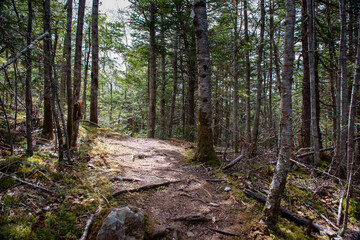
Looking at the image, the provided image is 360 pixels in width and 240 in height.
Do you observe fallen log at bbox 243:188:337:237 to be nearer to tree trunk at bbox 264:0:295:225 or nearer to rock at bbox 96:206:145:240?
tree trunk at bbox 264:0:295:225

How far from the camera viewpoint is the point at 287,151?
122 inches

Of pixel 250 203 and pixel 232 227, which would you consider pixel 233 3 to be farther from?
pixel 232 227

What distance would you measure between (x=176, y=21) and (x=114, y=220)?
10.5 meters

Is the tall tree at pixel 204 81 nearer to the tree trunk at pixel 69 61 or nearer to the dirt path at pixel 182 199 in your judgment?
the dirt path at pixel 182 199

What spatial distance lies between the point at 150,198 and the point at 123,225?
1.21m

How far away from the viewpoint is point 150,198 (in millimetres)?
3703

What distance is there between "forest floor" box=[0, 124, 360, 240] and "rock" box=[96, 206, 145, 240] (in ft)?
0.66

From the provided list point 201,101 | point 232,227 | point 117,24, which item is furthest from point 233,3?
point 232,227

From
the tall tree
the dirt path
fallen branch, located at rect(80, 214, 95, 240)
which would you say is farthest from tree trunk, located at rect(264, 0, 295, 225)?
fallen branch, located at rect(80, 214, 95, 240)

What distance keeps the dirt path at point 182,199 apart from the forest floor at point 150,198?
17mm

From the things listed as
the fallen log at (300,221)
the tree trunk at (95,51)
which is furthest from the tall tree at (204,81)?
the tree trunk at (95,51)

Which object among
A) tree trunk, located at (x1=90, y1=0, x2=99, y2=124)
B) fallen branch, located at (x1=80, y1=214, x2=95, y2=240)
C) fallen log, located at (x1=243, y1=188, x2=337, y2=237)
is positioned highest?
tree trunk, located at (x1=90, y1=0, x2=99, y2=124)

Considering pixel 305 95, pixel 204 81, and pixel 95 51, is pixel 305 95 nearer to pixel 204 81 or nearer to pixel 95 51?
pixel 204 81

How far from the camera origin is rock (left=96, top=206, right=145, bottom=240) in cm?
238
